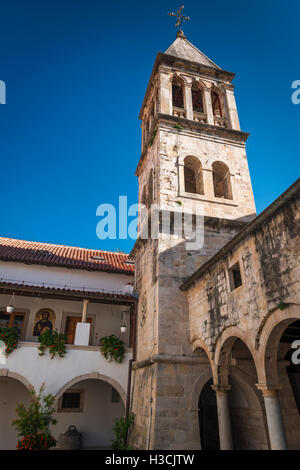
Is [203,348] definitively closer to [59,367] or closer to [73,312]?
[59,367]

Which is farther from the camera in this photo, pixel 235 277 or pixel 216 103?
pixel 216 103

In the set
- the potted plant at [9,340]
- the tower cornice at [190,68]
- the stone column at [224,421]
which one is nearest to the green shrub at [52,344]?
the potted plant at [9,340]

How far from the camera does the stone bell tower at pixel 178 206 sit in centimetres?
880

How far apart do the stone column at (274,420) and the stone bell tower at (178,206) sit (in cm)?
334

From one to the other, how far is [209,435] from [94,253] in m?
11.7

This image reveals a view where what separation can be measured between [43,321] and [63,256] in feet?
13.8

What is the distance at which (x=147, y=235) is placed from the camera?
12.8m

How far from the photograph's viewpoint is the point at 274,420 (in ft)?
18.9

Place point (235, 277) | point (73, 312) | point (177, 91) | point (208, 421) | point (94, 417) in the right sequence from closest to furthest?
1. point (235, 277)
2. point (208, 421)
3. point (94, 417)
4. point (73, 312)
5. point (177, 91)

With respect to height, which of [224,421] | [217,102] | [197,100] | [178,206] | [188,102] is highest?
[197,100]

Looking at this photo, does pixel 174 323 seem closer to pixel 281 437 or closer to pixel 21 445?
pixel 281 437

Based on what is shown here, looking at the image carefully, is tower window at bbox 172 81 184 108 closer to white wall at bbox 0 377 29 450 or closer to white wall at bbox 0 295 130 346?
white wall at bbox 0 295 130 346

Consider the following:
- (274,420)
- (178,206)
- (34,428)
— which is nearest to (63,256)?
(178,206)
